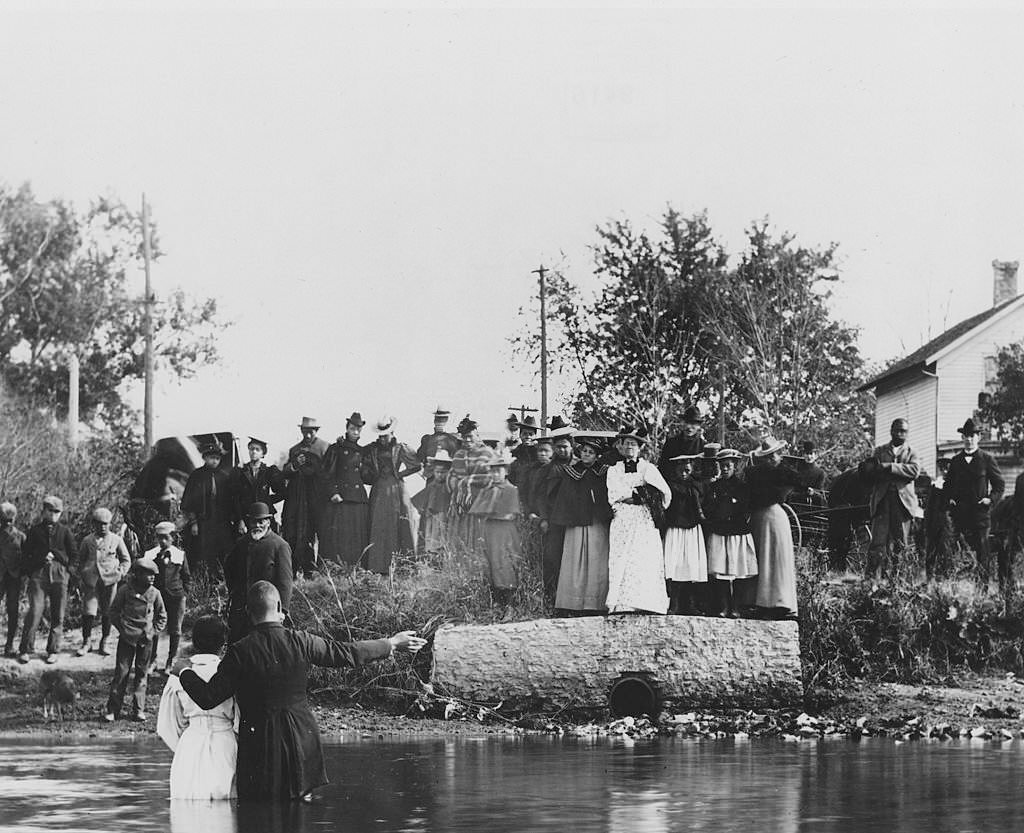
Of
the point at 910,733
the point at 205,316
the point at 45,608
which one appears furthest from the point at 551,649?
the point at 205,316

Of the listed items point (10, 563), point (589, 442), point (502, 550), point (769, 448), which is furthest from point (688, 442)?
point (10, 563)

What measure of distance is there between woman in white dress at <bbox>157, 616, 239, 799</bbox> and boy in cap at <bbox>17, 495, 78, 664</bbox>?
8.74 meters

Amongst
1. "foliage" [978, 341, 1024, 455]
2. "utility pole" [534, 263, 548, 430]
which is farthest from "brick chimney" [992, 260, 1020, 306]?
"utility pole" [534, 263, 548, 430]

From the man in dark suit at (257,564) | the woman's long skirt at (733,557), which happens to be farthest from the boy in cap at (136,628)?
the woman's long skirt at (733,557)

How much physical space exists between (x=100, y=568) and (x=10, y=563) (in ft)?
3.47

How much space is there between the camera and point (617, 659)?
17.9 m

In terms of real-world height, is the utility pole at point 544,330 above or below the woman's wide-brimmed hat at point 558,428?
above

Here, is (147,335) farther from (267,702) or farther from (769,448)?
(267,702)

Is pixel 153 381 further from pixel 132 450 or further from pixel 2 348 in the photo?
pixel 2 348

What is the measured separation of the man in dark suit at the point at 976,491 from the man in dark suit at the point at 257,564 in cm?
792

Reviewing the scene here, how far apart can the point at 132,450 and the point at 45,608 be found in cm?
1148

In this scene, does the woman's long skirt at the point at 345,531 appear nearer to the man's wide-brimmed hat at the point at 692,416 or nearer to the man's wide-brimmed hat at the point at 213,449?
the man's wide-brimmed hat at the point at 213,449

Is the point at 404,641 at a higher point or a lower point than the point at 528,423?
lower

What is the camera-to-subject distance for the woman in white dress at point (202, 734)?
10.9 meters
